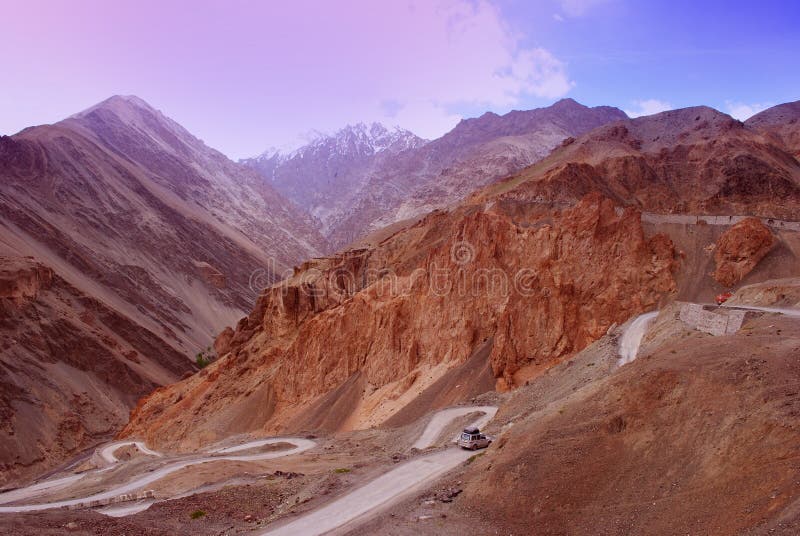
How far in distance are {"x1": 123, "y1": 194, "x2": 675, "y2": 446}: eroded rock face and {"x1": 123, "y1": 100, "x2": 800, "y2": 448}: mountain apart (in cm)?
10

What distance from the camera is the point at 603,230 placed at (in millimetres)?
38344

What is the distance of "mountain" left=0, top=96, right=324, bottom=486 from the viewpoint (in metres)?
64.7

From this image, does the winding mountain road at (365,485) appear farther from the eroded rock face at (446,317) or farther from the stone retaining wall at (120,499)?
the eroded rock face at (446,317)

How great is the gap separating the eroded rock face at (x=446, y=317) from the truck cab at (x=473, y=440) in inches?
516

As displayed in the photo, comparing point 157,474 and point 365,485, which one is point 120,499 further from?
point 365,485

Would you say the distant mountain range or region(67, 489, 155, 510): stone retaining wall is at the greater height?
the distant mountain range

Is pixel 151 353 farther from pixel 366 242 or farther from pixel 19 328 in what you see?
pixel 366 242

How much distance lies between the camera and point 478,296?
40.3 m

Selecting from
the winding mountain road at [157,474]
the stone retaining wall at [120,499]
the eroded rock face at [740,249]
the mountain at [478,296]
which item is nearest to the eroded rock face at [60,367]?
the mountain at [478,296]

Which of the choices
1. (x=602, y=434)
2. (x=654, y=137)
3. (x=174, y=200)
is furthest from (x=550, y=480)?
(x=174, y=200)

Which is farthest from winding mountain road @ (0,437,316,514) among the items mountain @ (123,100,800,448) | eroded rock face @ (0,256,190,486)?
eroded rock face @ (0,256,190,486)

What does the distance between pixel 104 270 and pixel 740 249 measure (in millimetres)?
88584

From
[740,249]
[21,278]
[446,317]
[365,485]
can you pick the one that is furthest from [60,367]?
[740,249]

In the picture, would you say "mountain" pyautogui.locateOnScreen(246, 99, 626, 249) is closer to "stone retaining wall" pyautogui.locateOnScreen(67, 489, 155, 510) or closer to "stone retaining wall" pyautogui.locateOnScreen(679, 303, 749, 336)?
"stone retaining wall" pyautogui.locateOnScreen(679, 303, 749, 336)
